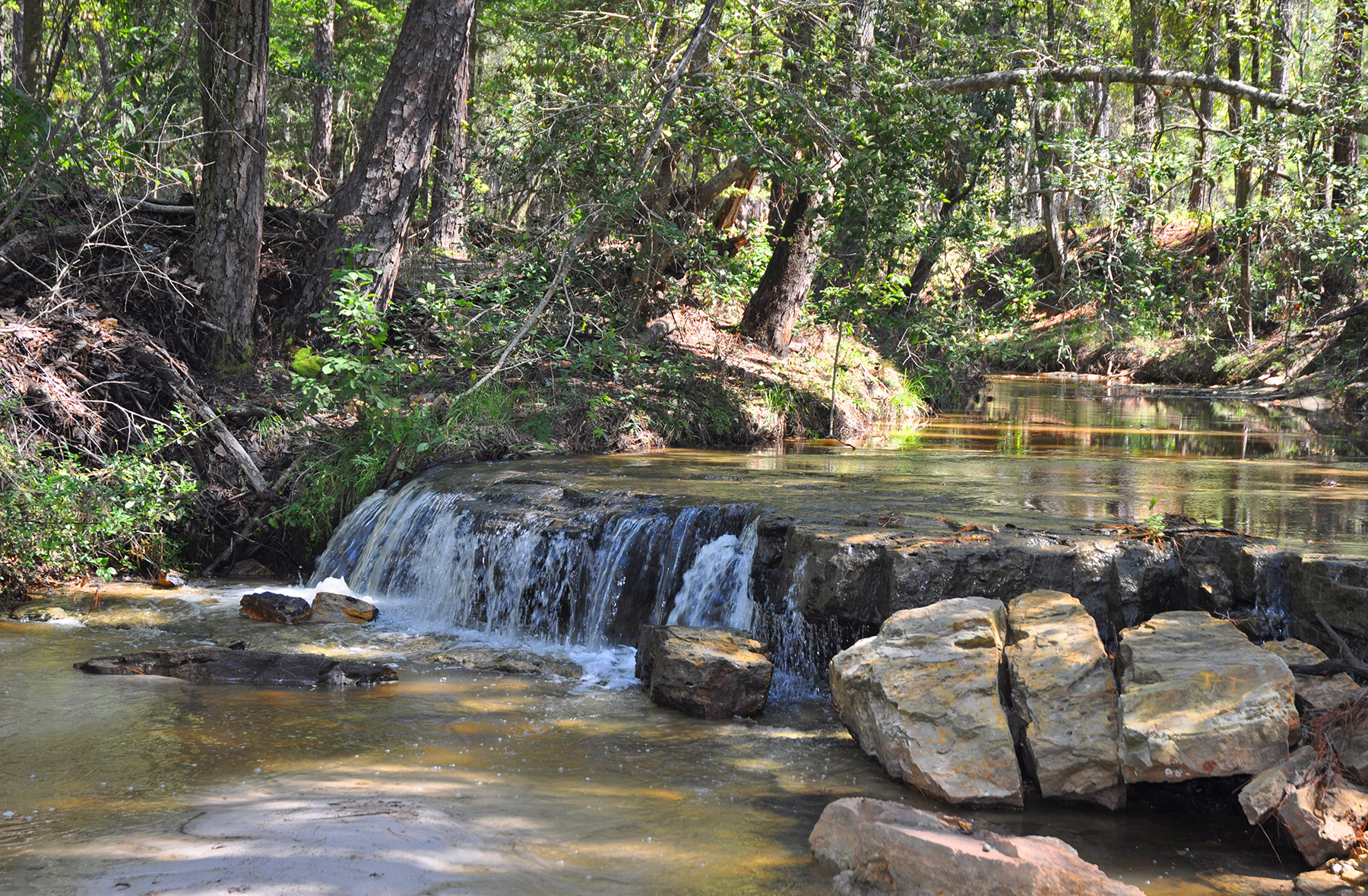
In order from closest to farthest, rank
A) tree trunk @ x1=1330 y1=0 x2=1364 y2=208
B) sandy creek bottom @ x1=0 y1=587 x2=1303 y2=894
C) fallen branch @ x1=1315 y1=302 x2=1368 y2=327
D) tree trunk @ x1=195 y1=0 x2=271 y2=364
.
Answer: sandy creek bottom @ x1=0 y1=587 x2=1303 y2=894
tree trunk @ x1=195 y1=0 x2=271 y2=364
tree trunk @ x1=1330 y1=0 x2=1364 y2=208
fallen branch @ x1=1315 y1=302 x2=1368 y2=327

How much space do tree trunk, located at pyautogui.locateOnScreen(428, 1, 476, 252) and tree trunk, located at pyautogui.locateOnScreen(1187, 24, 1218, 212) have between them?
8.34m

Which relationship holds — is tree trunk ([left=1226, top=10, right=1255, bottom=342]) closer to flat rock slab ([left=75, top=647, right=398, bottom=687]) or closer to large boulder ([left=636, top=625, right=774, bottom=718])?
large boulder ([left=636, top=625, right=774, bottom=718])

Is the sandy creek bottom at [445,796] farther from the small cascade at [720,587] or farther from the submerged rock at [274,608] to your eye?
the submerged rock at [274,608]

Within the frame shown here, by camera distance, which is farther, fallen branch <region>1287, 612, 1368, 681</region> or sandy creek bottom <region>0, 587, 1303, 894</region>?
fallen branch <region>1287, 612, 1368, 681</region>

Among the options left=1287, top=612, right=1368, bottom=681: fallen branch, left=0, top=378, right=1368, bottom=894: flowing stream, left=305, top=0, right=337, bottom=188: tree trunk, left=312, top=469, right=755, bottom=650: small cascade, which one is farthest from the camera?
left=305, top=0, right=337, bottom=188: tree trunk

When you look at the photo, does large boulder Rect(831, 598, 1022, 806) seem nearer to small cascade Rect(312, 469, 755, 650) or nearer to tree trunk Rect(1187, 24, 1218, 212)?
small cascade Rect(312, 469, 755, 650)

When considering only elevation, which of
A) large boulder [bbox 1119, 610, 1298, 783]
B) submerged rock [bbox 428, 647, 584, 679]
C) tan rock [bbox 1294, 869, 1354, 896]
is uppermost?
large boulder [bbox 1119, 610, 1298, 783]

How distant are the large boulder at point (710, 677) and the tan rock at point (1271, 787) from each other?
2.46 meters

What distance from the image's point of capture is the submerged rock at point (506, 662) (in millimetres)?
6742

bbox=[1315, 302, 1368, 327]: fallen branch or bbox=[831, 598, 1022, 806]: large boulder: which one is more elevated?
bbox=[1315, 302, 1368, 327]: fallen branch

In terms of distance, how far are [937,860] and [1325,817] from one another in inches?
65.7

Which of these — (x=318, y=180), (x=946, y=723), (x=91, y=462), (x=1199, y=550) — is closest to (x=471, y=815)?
(x=946, y=723)

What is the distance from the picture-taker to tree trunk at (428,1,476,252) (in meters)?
12.0

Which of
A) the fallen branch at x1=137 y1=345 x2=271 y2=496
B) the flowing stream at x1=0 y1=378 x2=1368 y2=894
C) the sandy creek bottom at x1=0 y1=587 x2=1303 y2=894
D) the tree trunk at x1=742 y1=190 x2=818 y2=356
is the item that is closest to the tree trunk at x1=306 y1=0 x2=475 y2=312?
the fallen branch at x1=137 y1=345 x2=271 y2=496
